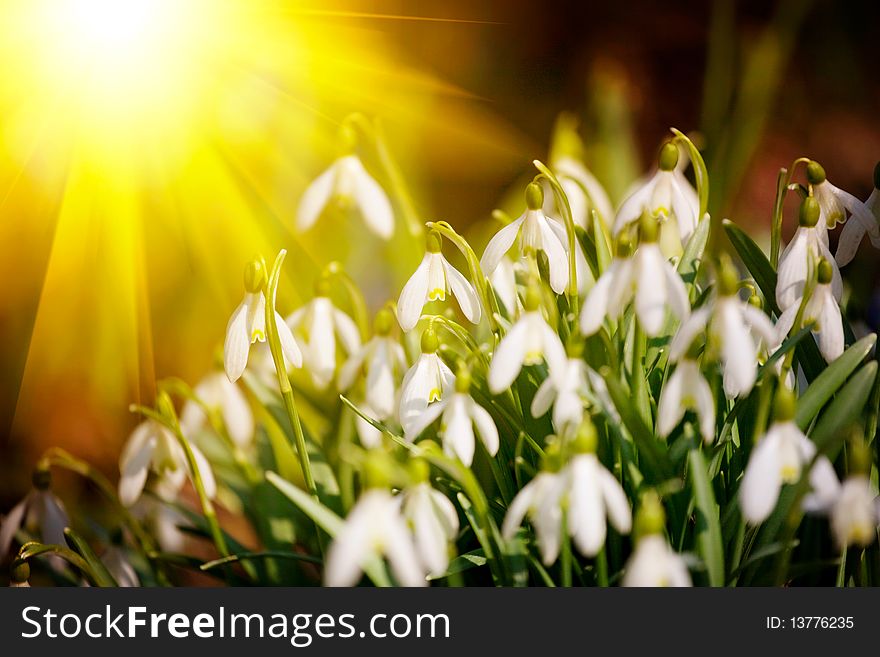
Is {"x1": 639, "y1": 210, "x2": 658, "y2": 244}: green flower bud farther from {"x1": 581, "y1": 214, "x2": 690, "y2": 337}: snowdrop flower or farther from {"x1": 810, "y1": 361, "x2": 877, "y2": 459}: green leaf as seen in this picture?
{"x1": 810, "y1": 361, "x2": 877, "y2": 459}: green leaf

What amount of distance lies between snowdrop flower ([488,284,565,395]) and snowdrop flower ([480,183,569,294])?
93mm

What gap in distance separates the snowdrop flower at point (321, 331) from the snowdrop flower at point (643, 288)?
0.31 metres

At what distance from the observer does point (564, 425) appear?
1.58 ft

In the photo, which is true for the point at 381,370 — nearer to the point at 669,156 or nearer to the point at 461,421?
the point at 461,421

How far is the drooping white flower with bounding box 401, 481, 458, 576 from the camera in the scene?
458mm

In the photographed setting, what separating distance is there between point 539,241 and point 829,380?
0.24 m

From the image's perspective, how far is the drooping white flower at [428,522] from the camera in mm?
458

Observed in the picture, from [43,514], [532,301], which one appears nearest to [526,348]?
[532,301]

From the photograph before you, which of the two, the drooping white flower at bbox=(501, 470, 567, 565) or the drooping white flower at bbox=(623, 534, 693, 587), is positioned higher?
the drooping white flower at bbox=(501, 470, 567, 565)

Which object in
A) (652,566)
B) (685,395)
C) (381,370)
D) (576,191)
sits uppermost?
(576,191)

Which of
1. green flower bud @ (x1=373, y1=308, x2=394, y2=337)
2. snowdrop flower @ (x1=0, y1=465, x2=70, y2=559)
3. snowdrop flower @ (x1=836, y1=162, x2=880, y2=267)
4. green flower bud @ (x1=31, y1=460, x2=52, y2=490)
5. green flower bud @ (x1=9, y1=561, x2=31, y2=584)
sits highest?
snowdrop flower @ (x1=836, y1=162, x2=880, y2=267)

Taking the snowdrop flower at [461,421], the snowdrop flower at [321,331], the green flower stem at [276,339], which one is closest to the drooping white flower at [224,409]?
the snowdrop flower at [321,331]

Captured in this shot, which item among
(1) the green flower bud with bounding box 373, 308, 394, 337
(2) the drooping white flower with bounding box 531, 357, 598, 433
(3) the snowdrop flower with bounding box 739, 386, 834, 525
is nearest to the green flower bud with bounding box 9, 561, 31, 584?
(1) the green flower bud with bounding box 373, 308, 394, 337

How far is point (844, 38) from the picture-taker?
1.38 metres
